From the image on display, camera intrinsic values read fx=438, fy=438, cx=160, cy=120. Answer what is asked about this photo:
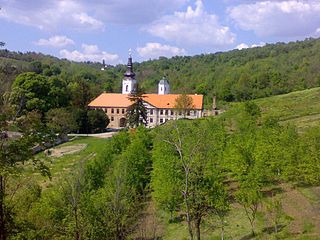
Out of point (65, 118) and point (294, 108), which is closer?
point (65, 118)

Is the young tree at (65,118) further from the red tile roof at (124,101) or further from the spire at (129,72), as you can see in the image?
the spire at (129,72)

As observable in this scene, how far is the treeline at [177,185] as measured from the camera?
18562mm

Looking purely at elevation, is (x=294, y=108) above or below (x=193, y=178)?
above

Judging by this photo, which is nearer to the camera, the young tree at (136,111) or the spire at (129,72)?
the young tree at (136,111)

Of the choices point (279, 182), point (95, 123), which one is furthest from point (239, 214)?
point (95, 123)

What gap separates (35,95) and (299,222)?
168 feet

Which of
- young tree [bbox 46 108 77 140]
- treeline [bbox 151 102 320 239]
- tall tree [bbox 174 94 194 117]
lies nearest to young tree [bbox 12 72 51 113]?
young tree [bbox 46 108 77 140]

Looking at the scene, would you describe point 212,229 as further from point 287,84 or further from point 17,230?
point 287,84

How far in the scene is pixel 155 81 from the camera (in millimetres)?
126562

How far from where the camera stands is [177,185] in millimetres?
24766

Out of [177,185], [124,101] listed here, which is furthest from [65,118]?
[177,185]

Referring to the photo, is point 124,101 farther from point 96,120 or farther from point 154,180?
point 154,180

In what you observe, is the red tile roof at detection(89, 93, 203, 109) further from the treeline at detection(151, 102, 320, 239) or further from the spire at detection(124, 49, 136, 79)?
the treeline at detection(151, 102, 320, 239)

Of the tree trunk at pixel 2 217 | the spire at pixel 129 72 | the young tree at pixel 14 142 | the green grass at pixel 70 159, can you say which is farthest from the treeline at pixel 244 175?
the spire at pixel 129 72
